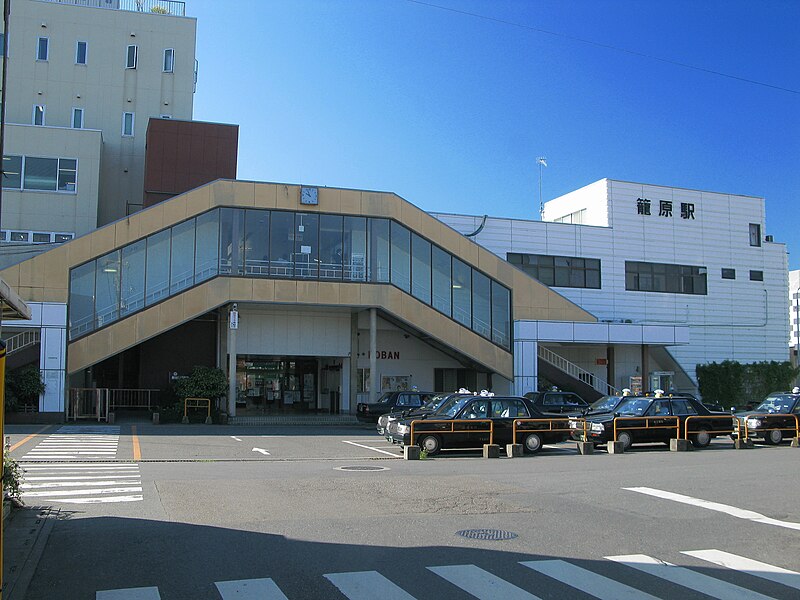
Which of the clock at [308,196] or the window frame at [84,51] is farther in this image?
the window frame at [84,51]

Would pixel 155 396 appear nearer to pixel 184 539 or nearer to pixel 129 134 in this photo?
pixel 129 134

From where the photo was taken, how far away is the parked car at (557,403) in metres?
29.8

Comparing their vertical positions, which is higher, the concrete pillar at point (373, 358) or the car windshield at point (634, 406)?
the concrete pillar at point (373, 358)

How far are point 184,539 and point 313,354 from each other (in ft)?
87.3

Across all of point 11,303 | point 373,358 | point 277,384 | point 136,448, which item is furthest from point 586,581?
point 277,384

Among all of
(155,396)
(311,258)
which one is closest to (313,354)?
(311,258)

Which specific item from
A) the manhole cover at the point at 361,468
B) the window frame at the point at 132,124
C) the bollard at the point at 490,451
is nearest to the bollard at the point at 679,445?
the bollard at the point at 490,451

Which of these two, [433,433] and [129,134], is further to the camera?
[129,134]

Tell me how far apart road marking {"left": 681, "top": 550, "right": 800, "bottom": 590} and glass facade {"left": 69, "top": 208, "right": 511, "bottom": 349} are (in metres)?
26.3

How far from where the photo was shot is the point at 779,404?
2469 centimetres

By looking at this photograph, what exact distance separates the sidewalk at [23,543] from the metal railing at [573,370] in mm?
30584

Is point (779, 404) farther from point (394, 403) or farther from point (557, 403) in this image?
point (394, 403)

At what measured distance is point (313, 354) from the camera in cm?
3559

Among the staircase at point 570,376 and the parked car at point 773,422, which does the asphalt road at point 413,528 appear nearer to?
the parked car at point 773,422
